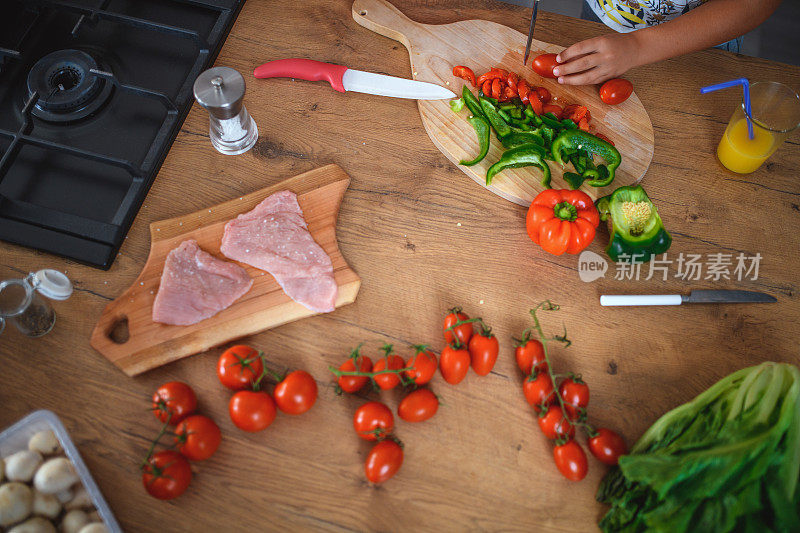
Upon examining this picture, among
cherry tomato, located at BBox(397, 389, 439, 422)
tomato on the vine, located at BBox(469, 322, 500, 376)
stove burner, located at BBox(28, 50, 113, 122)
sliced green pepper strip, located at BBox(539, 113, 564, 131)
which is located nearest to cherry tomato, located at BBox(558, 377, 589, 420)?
tomato on the vine, located at BBox(469, 322, 500, 376)

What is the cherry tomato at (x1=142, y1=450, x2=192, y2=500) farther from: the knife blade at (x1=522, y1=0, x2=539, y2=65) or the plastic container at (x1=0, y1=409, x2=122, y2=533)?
the knife blade at (x1=522, y1=0, x2=539, y2=65)

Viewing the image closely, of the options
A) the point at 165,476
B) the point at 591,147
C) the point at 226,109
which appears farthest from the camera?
the point at 591,147

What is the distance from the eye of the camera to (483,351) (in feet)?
4.10

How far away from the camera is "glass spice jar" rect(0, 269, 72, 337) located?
Result: 1228mm

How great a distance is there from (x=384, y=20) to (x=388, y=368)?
3.35ft

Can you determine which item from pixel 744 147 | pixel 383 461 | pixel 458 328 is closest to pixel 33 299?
pixel 383 461

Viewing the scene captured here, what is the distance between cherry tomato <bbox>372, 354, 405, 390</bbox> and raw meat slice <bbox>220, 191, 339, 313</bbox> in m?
0.19

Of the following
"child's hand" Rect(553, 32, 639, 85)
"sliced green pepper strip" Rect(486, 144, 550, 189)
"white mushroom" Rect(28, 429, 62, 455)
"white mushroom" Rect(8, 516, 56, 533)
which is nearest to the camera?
"white mushroom" Rect(8, 516, 56, 533)

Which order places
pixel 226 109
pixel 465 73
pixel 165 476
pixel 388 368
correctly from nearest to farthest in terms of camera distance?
pixel 165 476, pixel 388 368, pixel 226 109, pixel 465 73

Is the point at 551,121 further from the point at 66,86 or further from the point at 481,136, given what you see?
the point at 66,86

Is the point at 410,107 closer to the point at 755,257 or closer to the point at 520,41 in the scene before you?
the point at 520,41

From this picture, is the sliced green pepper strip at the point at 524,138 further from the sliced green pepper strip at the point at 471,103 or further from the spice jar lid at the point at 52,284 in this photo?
the spice jar lid at the point at 52,284

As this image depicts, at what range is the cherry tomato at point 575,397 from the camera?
123 centimetres

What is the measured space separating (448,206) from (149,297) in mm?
759
